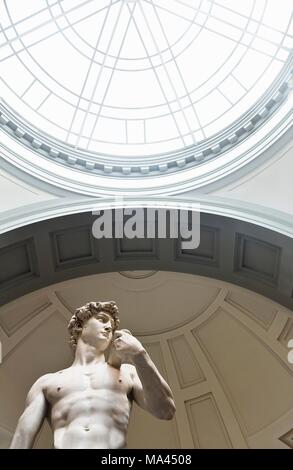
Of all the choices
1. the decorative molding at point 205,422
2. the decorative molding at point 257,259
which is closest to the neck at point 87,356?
A: the decorative molding at point 257,259

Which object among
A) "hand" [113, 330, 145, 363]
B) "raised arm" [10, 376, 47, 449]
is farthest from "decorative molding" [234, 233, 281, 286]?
"raised arm" [10, 376, 47, 449]

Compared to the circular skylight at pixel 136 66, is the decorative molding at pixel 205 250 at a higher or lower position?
lower

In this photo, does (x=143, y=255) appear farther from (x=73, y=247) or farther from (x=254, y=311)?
(x=254, y=311)

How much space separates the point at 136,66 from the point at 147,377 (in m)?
8.42

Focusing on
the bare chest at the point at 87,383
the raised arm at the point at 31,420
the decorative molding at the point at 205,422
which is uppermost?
the decorative molding at the point at 205,422

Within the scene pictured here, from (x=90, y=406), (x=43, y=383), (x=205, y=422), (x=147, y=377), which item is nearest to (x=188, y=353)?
(x=205, y=422)

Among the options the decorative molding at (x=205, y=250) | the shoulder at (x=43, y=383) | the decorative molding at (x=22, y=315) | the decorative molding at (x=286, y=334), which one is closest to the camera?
the shoulder at (x=43, y=383)

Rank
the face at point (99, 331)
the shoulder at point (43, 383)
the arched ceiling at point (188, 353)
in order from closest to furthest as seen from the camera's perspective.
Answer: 1. the shoulder at point (43, 383)
2. the face at point (99, 331)
3. the arched ceiling at point (188, 353)

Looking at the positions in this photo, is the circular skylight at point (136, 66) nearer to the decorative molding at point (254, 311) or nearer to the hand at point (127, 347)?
the decorative molding at point (254, 311)

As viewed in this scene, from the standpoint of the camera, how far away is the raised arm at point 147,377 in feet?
11.1

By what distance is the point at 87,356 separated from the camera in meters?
3.81

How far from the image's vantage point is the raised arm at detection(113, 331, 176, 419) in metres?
3.38

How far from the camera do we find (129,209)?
873 cm

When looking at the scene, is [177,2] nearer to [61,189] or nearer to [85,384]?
[61,189]
